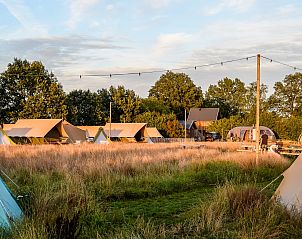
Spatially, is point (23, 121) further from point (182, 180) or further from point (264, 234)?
point (264, 234)

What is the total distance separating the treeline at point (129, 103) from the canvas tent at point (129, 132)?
9.54 meters

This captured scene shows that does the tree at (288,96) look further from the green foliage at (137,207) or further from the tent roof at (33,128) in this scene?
the green foliage at (137,207)

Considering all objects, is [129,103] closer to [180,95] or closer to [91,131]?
[91,131]

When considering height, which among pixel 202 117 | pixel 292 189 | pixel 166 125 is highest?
pixel 202 117

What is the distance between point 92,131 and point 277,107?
38.5 meters

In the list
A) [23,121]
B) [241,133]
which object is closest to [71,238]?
[23,121]

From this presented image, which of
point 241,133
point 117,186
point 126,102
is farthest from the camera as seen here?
point 126,102

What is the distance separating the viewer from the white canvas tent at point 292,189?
8095mm

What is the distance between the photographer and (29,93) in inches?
2425

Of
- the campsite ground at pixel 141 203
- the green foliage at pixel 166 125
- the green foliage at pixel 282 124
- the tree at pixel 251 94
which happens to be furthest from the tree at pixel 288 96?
the campsite ground at pixel 141 203

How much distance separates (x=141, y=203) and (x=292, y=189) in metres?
3.31

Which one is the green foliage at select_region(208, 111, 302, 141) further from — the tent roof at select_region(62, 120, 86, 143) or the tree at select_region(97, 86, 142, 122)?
the tent roof at select_region(62, 120, 86, 143)

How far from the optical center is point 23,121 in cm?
4328

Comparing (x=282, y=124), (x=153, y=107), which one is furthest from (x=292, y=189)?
(x=153, y=107)
